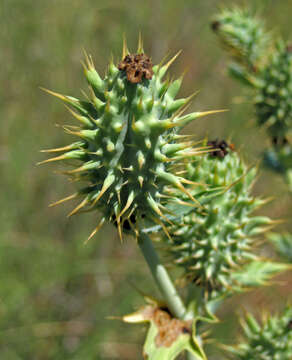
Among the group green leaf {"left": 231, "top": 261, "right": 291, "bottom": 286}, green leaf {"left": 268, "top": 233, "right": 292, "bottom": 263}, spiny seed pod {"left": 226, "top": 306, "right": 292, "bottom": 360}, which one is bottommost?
spiny seed pod {"left": 226, "top": 306, "right": 292, "bottom": 360}

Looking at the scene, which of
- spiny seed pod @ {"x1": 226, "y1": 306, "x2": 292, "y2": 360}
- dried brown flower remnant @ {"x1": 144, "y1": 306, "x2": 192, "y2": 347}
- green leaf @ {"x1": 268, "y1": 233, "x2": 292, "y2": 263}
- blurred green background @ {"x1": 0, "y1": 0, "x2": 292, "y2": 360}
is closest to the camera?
dried brown flower remnant @ {"x1": 144, "y1": 306, "x2": 192, "y2": 347}

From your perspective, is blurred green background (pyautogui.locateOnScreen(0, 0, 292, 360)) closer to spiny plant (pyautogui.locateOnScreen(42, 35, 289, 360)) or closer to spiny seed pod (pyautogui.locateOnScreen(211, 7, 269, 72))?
spiny seed pod (pyautogui.locateOnScreen(211, 7, 269, 72))

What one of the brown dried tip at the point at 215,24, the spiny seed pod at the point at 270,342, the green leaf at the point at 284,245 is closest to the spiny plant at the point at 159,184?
the spiny seed pod at the point at 270,342

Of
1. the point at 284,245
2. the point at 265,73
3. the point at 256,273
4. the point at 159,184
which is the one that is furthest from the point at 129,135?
the point at 284,245

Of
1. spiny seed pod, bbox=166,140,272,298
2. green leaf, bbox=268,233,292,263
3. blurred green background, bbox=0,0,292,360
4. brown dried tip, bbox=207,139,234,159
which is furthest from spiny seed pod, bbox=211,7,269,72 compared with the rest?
spiny seed pod, bbox=166,140,272,298

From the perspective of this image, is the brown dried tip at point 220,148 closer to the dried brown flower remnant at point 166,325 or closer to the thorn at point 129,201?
the thorn at point 129,201

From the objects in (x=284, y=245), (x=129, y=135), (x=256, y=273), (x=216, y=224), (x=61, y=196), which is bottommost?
(x=284, y=245)

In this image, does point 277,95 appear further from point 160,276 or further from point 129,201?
point 129,201
